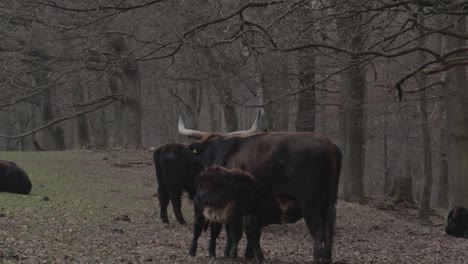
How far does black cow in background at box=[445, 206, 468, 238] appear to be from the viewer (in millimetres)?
17062

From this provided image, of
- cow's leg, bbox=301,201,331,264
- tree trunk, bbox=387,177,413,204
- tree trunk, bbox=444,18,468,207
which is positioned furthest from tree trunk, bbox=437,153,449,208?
cow's leg, bbox=301,201,331,264

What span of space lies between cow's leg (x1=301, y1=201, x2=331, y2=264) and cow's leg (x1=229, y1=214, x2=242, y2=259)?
0.93 m

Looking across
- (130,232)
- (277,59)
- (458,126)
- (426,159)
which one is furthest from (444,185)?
(130,232)

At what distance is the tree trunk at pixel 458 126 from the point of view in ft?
58.9

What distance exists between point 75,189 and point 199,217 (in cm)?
Result: 984

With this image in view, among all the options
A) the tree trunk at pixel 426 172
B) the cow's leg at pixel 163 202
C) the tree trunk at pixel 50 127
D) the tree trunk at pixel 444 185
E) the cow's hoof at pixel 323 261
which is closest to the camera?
the cow's hoof at pixel 323 261

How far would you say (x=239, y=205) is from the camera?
9.57m

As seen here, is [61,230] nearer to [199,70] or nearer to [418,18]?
[418,18]

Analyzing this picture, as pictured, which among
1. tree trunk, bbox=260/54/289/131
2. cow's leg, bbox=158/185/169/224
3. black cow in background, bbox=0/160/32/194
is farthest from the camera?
tree trunk, bbox=260/54/289/131

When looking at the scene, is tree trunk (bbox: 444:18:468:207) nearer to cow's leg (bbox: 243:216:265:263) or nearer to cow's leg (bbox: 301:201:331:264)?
cow's leg (bbox: 301:201:331:264)

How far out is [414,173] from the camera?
2045 inches

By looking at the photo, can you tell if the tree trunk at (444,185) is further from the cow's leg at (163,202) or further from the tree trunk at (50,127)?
the cow's leg at (163,202)

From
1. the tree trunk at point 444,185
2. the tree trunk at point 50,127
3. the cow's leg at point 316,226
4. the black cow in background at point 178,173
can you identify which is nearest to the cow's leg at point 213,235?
the cow's leg at point 316,226

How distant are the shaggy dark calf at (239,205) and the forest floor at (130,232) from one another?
0.42 meters
